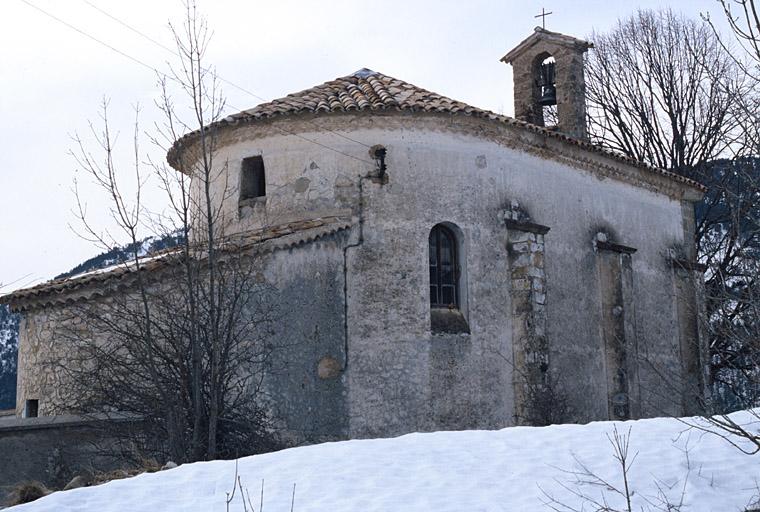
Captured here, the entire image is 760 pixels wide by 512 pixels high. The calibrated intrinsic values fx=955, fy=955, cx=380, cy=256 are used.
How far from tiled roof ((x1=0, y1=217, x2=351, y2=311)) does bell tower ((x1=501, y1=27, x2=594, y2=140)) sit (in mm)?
6960

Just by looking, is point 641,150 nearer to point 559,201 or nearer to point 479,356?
point 559,201

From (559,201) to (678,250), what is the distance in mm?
4829

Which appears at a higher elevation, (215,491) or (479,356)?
(479,356)

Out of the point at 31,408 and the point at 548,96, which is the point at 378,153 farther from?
the point at 31,408

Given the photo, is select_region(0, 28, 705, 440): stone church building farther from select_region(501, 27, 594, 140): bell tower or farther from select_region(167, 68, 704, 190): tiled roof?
select_region(501, 27, 594, 140): bell tower

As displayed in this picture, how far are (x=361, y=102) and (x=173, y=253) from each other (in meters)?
3.70

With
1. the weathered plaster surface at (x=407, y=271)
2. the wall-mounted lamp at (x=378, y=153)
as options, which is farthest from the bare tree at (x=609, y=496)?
the wall-mounted lamp at (x=378, y=153)

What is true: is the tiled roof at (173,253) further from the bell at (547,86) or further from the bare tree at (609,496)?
the bell at (547,86)

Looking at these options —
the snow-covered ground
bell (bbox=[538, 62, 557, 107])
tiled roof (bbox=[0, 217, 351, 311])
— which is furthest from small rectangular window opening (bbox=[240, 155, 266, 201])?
A: the snow-covered ground

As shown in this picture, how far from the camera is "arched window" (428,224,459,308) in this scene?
1477 centimetres

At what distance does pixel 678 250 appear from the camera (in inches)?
797

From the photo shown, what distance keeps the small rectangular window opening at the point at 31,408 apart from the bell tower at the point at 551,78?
1069cm

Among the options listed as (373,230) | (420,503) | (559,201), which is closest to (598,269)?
(559,201)

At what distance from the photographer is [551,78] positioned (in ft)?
64.8
